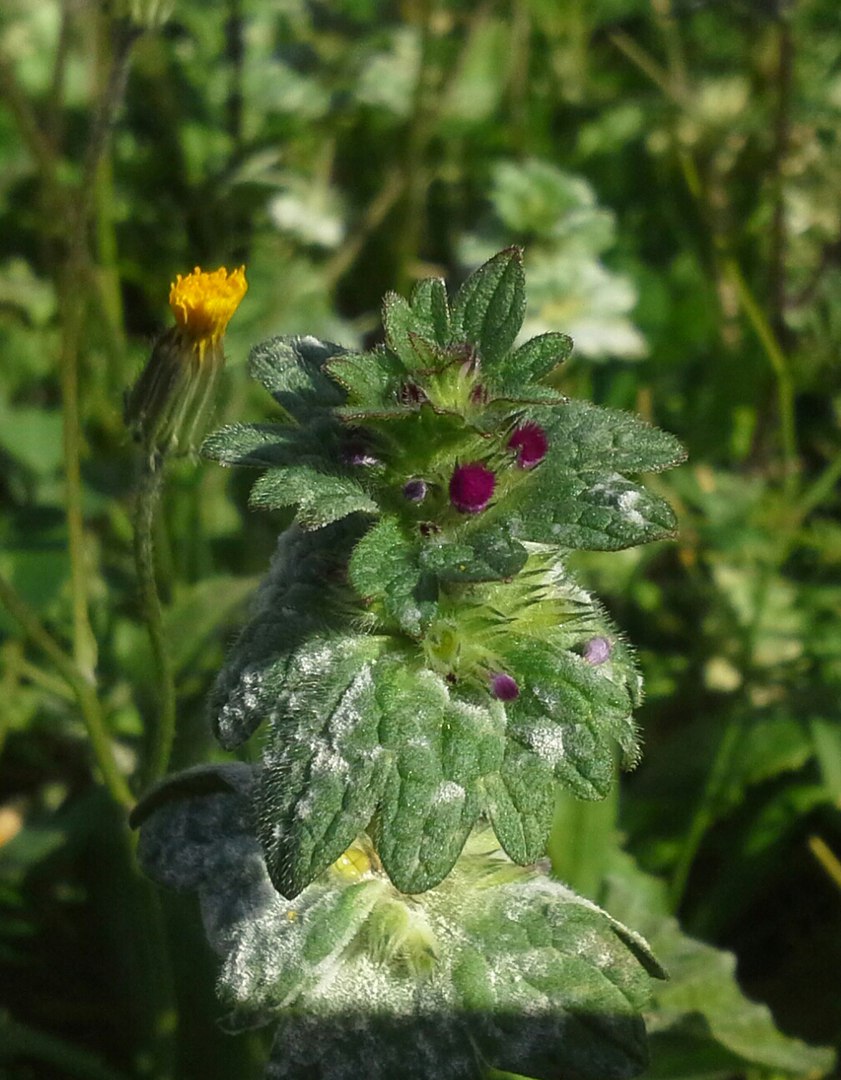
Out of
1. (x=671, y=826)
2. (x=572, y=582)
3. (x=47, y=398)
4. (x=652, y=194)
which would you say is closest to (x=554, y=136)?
(x=652, y=194)

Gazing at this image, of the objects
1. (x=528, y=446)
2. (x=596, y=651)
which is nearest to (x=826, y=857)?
(x=596, y=651)

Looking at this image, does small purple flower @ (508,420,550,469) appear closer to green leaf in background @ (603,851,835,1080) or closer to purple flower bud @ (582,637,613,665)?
purple flower bud @ (582,637,613,665)

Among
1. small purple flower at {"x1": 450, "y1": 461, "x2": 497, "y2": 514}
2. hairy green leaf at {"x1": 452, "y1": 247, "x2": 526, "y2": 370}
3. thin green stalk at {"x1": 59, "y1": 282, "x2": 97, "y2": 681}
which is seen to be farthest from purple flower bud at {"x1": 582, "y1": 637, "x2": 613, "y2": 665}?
thin green stalk at {"x1": 59, "y1": 282, "x2": 97, "y2": 681}

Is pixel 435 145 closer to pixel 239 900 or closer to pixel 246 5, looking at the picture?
pixel 246 5

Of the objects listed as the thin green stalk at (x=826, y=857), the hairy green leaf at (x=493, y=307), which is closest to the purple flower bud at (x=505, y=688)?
the hairy green leaf at (x=493, y=307)

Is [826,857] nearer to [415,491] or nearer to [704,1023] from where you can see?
[704,1023]

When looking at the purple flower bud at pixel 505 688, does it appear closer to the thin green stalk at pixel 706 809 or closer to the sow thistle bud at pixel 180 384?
the sow thistle bud at pixel 180 384
